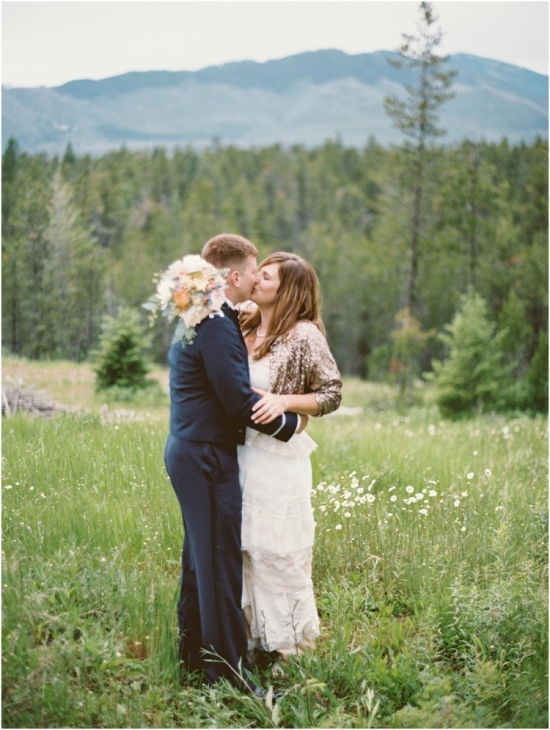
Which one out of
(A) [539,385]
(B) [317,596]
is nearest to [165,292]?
(B) [317,596]

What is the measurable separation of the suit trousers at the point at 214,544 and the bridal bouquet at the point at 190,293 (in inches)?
26.3

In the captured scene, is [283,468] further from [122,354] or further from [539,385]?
[539,385]

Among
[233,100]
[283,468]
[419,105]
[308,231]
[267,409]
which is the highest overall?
[419,105]

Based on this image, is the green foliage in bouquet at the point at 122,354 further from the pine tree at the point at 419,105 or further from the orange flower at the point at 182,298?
the pine tree at the point at 419,105

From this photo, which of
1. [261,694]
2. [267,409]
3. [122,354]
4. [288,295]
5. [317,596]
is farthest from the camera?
[122,354]

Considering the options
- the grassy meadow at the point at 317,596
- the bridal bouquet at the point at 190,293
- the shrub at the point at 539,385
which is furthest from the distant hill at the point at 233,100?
the shrub at the point at 539,385

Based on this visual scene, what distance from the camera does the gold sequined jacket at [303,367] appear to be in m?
3.74

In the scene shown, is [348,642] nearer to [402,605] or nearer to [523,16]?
[402,605]

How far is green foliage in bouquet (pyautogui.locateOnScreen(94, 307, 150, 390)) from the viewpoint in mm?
10531

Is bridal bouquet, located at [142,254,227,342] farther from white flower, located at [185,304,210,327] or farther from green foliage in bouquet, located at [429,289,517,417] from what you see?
green foliage in bouquet, located at [429,289,517,417]

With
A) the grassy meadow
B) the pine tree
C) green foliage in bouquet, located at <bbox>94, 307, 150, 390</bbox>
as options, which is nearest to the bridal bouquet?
the grassy meadow

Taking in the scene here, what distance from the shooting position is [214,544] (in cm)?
351

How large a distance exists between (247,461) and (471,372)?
15644 mm

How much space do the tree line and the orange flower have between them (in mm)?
1178
